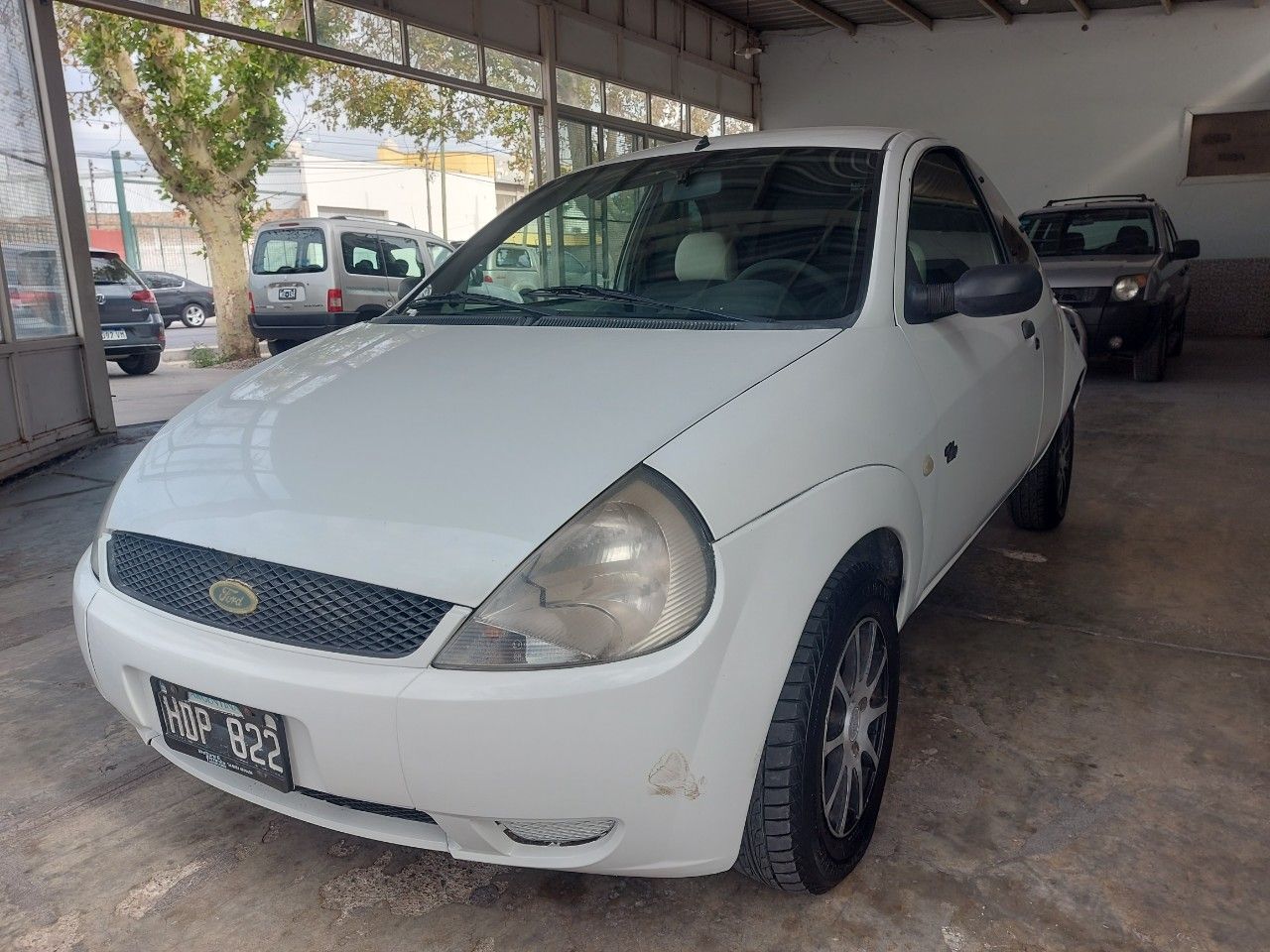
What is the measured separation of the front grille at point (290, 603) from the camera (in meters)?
1.42

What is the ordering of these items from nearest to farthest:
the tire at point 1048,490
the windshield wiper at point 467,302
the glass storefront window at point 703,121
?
the windshield wiper at point 467,302 → the tire at point 1048,490 → the glass storefront window at point 703,121

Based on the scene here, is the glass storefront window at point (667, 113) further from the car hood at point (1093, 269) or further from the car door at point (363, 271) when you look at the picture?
the car hood at point (1093, 269)

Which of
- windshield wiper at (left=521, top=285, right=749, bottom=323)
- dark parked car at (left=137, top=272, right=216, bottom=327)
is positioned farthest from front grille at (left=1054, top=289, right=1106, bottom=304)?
dark parked car at (left=137, top=272, right=216, bottom=327)

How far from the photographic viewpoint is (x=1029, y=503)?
390 centimetres

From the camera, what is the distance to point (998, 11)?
1258 cm

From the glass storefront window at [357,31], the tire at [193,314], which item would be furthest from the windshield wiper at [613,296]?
the tire at [193,314]

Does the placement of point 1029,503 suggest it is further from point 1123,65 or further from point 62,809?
point 1123,65

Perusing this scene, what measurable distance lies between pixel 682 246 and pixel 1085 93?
12.9 meters

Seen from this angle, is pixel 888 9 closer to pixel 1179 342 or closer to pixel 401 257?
pixel 1179 342

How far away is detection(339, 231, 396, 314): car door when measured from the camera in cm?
1105

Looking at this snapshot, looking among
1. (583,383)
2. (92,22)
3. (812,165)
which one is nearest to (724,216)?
(812,165)

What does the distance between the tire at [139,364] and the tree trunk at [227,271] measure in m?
1.71

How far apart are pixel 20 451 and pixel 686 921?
5501 mm

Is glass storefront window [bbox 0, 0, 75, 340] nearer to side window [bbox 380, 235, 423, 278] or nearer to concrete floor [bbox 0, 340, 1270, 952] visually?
concrete floor [bbox 0, 340, 1270, 952]
